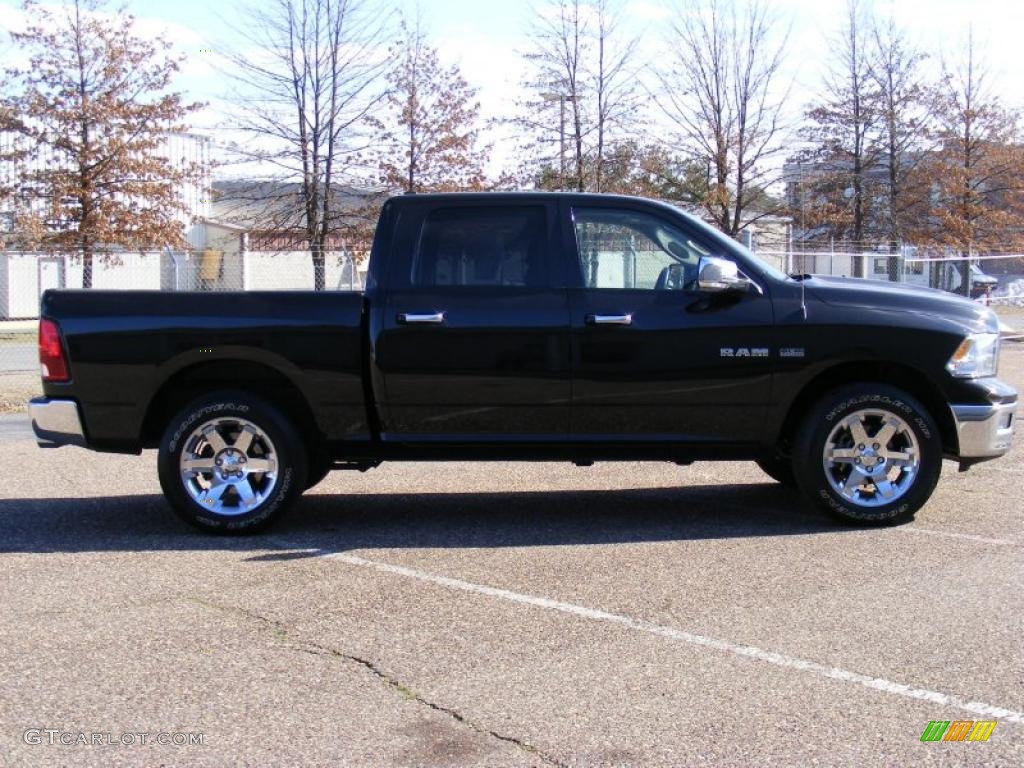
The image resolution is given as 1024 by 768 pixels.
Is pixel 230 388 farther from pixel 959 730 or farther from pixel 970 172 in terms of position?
pixel 970 172

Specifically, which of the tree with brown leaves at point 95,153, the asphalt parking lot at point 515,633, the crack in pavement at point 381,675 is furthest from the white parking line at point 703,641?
the tree with brown leaves at point 95,153

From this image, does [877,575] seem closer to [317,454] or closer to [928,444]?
[928,444]

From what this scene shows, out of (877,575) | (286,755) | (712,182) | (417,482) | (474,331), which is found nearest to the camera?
(286,755)

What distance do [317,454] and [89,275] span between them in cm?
1881

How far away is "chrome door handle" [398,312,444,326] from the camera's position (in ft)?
21.5

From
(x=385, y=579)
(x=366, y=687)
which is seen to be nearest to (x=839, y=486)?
(x=385, y=579)

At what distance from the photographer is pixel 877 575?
18.7 feet

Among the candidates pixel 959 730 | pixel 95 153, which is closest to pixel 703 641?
pixel 959 730

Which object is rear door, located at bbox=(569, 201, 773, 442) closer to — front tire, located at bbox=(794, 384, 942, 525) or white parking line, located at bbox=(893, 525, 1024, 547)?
front tire, located at bbox=(794, 384, 942, 525)

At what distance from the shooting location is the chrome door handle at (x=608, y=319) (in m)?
6.54

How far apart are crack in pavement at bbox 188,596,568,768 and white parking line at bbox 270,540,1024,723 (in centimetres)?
92

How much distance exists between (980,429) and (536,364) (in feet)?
8.49

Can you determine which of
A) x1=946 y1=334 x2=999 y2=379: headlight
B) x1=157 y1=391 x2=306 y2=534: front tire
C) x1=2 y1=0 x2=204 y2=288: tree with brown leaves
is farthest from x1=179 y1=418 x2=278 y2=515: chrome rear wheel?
x1=2 y1=0 x2=204 y2=288: tree with brown leaves

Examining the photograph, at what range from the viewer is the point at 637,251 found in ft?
22.3
